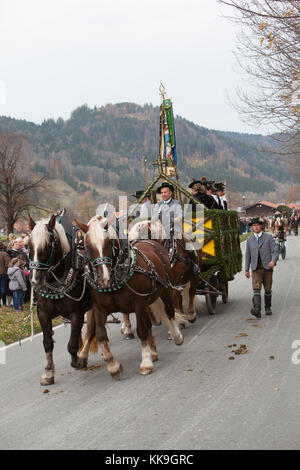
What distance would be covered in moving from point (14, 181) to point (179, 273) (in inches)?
1775

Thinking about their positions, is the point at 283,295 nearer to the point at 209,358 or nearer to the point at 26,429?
the point at 209,358

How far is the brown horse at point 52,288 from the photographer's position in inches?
240

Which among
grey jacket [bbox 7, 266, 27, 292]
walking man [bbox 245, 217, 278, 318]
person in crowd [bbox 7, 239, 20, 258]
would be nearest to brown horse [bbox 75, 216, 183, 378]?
walking man [bbox 245, 217, 278, 318]

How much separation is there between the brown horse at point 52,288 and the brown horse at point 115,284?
0.23 meters

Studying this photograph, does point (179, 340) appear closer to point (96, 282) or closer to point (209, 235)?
point (96, 282)

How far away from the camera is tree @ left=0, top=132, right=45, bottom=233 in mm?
49438

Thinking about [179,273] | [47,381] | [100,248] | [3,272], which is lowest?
[47,381]

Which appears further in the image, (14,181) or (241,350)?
(14,181)

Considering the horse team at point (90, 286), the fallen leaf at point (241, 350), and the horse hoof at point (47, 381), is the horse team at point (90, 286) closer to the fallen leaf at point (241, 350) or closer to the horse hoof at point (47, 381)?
the horse hoof at point (47, 381)

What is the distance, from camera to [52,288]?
634 centimetres

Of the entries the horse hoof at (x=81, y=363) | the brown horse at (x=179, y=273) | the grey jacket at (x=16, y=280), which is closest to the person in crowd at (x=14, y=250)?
the grey jacket at (x=16, y=280)

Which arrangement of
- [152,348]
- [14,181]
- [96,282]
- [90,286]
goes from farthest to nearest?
[14,181], [152,348], [90,286], [96,282]

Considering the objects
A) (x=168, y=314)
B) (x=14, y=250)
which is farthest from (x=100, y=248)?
(x=14, y=250)

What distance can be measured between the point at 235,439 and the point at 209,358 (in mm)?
2854
